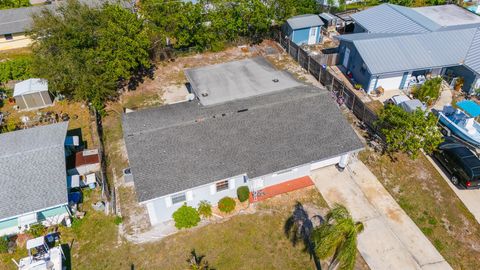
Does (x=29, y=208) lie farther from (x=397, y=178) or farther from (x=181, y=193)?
(x=397, y=178)

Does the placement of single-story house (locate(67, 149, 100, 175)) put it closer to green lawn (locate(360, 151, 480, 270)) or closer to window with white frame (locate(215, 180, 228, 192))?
window with white frame (locate(215, 180, 228, 192))

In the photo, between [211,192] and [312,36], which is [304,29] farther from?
[211,192]

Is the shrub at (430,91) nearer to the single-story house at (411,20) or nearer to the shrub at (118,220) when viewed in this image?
the single-story house at (411,20)

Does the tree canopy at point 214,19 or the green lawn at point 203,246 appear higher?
the tree canopy at point 214,19

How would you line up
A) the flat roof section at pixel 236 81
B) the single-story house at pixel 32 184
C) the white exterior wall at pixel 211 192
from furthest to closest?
the flat roof section at pixel 236 81 < the white exterior wall at pixel 211 192 < the single-story house at pixel 32 184

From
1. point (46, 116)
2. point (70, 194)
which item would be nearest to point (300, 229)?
point (70, 194)

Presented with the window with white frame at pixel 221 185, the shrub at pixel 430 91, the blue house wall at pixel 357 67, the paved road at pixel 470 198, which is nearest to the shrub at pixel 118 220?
the window with white frame at pixel 221 185
